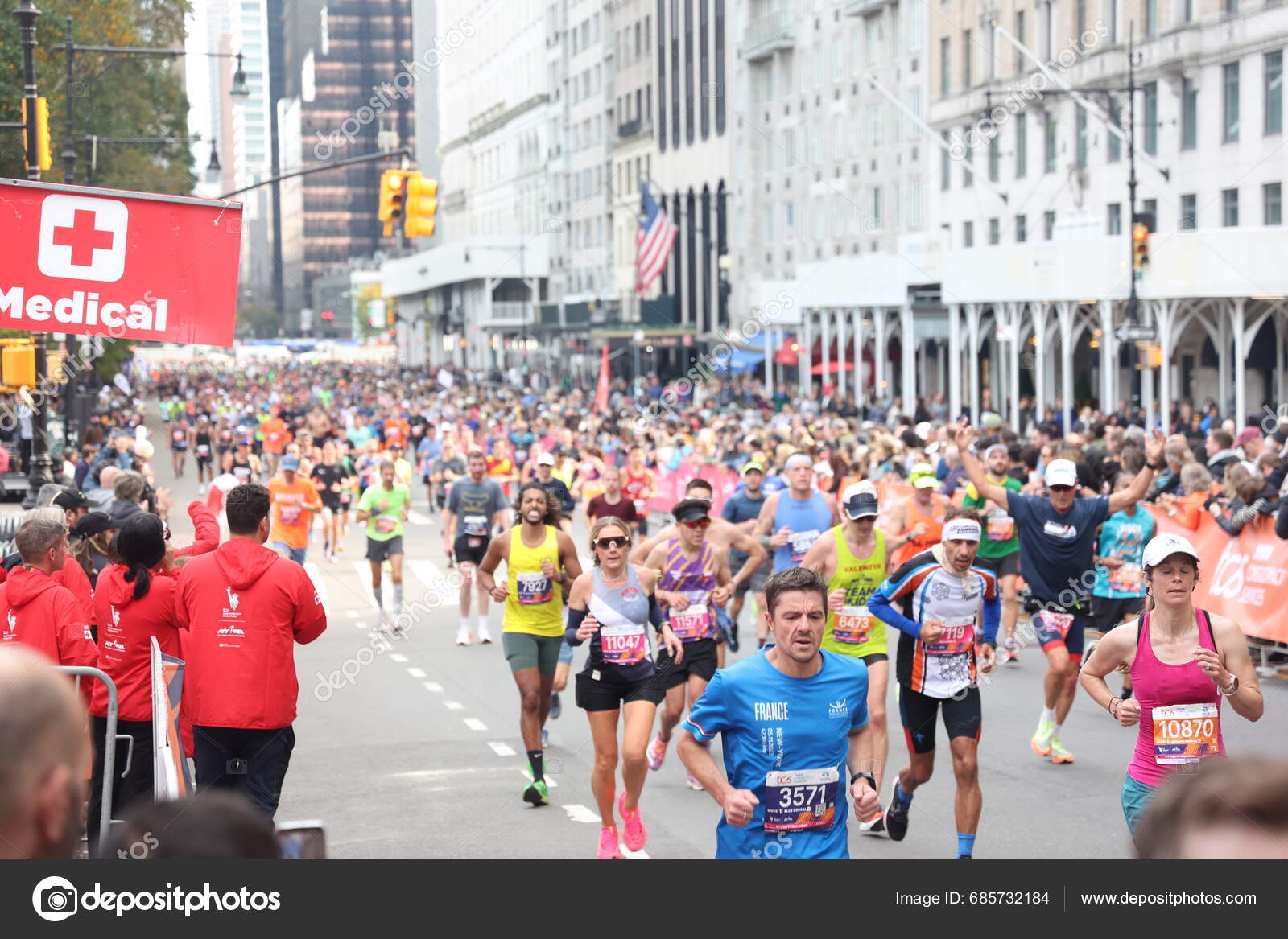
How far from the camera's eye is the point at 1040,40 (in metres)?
48.4

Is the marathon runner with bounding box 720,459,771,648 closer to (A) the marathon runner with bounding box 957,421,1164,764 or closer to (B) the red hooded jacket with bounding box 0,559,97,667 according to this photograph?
(A) the marathon runner with bounding box 957,421,1164,764

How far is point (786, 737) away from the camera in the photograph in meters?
5.94

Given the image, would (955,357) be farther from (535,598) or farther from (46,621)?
(46,621)

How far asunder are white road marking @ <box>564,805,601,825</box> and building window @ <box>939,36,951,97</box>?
46.6 meters

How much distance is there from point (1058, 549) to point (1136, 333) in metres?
19.5

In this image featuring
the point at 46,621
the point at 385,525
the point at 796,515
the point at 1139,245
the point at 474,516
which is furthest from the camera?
the point at 1139,245

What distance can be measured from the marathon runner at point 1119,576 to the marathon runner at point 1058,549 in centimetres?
90

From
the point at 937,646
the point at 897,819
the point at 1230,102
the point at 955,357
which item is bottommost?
the point at 897,819

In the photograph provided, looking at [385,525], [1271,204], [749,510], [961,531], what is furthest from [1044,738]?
[1271,204]

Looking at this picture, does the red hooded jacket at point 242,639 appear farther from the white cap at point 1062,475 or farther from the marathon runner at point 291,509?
the marathon runner at point 291,509

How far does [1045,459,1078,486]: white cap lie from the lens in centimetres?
1098

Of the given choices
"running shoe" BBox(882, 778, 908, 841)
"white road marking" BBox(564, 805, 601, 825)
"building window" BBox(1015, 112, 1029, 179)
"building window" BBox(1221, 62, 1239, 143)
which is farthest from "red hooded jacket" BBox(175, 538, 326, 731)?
"building window" BBox(1015, 112, 1029, 179)

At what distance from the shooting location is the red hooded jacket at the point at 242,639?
723 cm

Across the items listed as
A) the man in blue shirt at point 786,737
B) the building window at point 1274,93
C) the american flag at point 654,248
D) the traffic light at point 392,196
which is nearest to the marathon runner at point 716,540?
the man in blue shirt at point 786,737
